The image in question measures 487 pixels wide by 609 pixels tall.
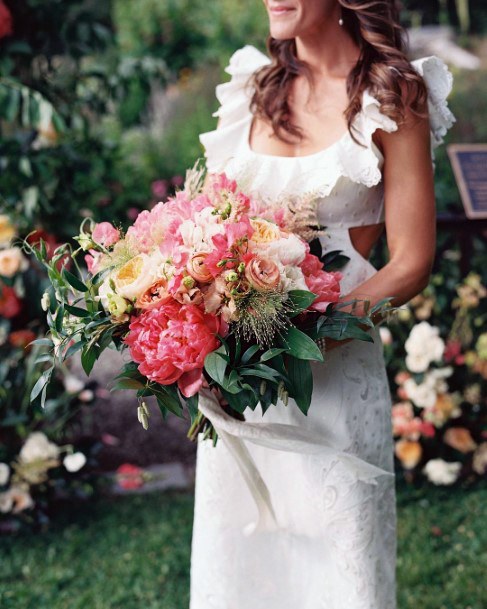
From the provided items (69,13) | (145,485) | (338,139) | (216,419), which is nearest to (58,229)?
(69,13)

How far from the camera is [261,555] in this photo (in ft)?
7.23

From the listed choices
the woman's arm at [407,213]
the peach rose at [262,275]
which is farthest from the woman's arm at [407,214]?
the peach rose at [262,275]

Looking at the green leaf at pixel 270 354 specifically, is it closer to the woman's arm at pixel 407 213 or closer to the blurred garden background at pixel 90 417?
the woman's arm at pixel 407 213

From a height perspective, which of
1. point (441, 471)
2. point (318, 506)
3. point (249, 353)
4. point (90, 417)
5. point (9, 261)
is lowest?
point (90, 417)

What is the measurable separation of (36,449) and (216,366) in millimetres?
2381

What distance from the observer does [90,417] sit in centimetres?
482

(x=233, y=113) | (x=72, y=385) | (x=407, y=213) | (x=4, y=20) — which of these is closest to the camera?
(x=407, y=213)

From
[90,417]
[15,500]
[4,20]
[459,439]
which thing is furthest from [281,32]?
[90,417]

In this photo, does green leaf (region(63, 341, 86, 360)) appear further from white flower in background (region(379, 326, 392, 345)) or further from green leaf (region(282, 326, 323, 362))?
white flower in background (region(379, 326, 392, 345))

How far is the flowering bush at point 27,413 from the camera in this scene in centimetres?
366

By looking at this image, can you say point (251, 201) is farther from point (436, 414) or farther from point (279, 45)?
point (436, 414)

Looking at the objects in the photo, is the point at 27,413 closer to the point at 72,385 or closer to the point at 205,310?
the point at 72,385

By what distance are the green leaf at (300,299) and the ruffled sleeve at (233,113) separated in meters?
0.77

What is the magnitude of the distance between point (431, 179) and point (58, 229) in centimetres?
235
